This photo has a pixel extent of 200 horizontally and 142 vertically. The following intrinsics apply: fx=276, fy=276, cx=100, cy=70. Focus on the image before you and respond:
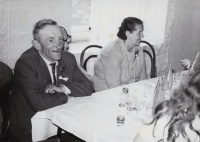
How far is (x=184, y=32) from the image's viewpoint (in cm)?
559

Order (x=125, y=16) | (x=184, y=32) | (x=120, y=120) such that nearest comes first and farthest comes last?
(x=120, y=120)
(x=125, y=16)
(x=184, y=32)

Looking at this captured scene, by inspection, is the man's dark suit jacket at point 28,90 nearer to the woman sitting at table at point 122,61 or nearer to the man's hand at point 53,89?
the man's hand at point 53,89

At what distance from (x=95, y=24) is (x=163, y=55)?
1.91 metres

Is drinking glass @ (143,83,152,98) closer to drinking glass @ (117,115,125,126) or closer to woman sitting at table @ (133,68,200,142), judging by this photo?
drinking glass @ (117,115,125,126)

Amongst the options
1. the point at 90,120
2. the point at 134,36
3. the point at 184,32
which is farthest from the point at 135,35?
the point at 184,32

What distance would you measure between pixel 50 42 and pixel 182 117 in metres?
1.48

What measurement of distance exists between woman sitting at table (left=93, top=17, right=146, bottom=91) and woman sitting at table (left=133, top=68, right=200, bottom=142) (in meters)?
1.68

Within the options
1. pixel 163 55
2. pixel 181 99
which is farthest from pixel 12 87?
pixel 163 55

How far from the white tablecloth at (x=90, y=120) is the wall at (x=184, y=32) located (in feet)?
11.3

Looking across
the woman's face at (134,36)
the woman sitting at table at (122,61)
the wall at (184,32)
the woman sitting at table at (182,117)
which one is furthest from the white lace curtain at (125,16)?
the woman sitting at table at (182,117)

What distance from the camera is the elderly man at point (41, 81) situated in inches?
82.7

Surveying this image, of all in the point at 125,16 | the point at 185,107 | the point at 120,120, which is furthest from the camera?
the point at 125,16

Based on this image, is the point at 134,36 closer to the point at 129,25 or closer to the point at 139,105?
the point at 129,25

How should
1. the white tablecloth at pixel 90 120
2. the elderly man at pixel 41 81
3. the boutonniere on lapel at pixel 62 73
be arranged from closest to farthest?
1. the white tablecloth at pixel 90 120
2. the elderly man at pixel 41 81
3. the boutonniere on lapel at pixel 62 73
